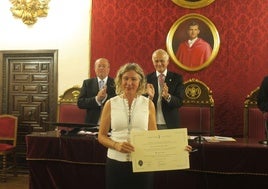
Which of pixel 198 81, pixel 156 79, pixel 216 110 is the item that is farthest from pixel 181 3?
pixel 156 79

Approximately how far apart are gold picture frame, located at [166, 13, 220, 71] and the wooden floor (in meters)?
3.05

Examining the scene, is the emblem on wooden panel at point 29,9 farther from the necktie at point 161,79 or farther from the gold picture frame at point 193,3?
the necktie at point 161,79

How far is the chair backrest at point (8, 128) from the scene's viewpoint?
6191mm

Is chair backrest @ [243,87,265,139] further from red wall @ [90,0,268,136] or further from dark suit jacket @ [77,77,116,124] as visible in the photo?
dark suit jacket @ [77,77,116,124]

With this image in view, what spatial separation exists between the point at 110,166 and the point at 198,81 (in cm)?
338

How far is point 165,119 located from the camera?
12.8 feet

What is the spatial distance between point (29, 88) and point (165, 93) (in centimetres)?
373

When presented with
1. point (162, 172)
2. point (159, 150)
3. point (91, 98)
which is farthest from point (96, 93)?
point (159, 150)

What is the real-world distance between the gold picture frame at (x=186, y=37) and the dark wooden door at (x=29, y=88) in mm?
2107

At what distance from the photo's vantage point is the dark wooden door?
21.6 ft

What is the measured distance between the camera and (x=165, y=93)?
12.1 ft

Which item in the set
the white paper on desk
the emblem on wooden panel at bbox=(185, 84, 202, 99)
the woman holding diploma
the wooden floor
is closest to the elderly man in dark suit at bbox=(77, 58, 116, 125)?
the emblem on wooden panel at bbox=(185, 84, 202, 99)

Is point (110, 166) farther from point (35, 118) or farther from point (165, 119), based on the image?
point (35, 118)

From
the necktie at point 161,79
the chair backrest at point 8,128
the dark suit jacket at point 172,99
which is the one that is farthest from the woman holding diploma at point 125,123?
the chair backrest at point 8,128
